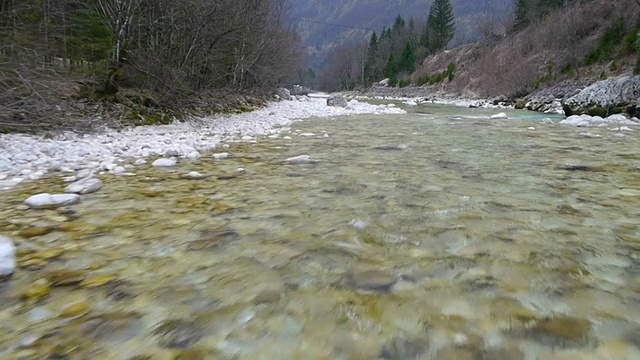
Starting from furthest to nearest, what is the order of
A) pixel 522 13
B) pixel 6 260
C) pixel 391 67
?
1. pixel 391 67
2. pixel 522 13
3. pixel 6 260

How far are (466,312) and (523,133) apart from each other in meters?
7.14

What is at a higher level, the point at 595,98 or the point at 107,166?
the point at 595,98

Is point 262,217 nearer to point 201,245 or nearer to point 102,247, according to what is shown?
point 201,245

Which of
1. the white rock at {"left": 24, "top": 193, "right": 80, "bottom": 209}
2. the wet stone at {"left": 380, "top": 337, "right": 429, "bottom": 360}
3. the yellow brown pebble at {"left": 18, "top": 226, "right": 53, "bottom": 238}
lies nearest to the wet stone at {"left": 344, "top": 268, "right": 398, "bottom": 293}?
the wet stone at {"left": 380, "top": 337, "right": 429, "bottom": 360}

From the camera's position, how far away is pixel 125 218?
8.30ft

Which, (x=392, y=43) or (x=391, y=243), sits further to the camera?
(x=392, y=43)

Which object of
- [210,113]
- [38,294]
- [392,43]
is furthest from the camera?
[392,43]

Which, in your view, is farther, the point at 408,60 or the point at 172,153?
the point at 408,60

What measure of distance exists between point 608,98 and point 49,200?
52.7 ft

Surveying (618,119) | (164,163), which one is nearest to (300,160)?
(164,163)

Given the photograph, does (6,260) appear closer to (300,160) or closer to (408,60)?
(300,160)

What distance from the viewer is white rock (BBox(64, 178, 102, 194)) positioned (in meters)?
3.09

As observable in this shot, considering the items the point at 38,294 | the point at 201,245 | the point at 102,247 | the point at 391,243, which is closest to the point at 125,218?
the point at 102,247

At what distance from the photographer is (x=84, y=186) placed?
318cm
